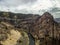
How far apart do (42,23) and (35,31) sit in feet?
8.17

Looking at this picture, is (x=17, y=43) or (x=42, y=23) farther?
(x=42, y=23)

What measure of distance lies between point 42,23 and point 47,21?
1.00m

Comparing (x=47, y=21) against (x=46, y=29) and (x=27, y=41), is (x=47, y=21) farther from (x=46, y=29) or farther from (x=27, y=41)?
(x=27, y=41)

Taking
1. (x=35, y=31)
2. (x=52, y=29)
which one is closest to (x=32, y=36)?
(x=35, y=31)

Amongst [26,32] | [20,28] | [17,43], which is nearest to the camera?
[17,43]

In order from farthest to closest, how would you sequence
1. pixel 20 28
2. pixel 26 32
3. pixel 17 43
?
pixel 26 32 → pixel 20 28 → pixel 17 43

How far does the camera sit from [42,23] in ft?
130

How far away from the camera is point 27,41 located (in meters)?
40.3

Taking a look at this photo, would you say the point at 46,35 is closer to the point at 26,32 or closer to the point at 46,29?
the point at 46,29

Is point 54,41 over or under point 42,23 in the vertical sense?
under

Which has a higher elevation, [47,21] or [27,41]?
[47,21]

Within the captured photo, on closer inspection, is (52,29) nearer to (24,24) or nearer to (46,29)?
(46,29)

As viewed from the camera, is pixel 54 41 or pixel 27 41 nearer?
pixel 54 41

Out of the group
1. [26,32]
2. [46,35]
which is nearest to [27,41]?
[26,32]
